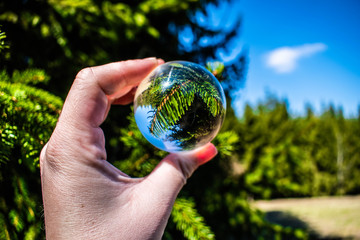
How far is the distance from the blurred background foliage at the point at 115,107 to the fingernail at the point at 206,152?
0.61ft

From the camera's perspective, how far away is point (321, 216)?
11.6 meters

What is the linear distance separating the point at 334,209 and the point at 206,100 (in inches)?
640

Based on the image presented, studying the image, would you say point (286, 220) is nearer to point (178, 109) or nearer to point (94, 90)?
point (178, 109)

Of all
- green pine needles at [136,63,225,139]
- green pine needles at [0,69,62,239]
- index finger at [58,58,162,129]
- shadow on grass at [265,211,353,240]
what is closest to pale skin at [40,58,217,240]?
index finger at [58,58,162,129]

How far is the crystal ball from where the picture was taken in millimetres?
1041

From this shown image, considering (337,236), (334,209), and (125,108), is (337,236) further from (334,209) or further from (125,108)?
(125,108)

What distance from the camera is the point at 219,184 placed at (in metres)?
2.91

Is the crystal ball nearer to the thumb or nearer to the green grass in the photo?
the thumb

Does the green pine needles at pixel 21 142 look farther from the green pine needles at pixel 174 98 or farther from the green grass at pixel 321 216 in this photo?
the green grass at pixel 321 216

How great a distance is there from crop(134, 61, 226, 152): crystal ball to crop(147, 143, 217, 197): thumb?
0.39 ft

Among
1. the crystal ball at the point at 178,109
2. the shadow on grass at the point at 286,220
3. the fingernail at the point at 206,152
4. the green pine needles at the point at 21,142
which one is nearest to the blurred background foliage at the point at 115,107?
the green pine needles at the point at 21,142

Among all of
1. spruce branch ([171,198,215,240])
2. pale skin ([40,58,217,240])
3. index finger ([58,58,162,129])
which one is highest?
index finger ([58,58,162,129])

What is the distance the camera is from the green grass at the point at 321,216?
9.26 meters

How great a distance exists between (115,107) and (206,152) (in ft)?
4.82
